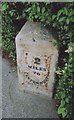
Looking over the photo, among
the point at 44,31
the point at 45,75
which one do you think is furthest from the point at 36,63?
the point at 44,31

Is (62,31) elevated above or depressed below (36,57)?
above

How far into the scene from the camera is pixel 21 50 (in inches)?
142

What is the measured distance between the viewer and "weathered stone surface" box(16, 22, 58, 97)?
11.2 ft

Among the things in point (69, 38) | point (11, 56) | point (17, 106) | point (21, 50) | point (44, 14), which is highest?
point (44, 14)

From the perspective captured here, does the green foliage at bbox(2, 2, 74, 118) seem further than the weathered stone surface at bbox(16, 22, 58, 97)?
No

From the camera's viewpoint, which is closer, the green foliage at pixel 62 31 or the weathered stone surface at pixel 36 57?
the green foliage at pixel 62 31

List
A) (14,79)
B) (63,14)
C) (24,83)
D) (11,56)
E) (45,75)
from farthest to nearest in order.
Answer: (11,56)
(14,79)
(24,83)
(45,75)
(63,14)

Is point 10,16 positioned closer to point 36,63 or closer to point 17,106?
point 36,63

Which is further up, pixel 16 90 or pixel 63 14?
pixel 63 14

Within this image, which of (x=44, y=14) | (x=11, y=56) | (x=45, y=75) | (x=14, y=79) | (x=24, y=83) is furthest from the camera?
(x=11, y=56)

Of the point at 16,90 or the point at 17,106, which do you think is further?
the point at 16,90

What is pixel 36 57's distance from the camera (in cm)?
357

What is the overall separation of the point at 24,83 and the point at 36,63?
47 centimetres

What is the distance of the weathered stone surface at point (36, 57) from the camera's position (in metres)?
3.42
